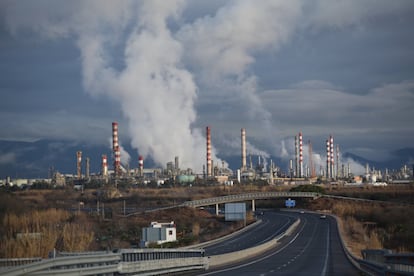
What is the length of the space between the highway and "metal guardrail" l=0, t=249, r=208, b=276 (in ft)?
17.3

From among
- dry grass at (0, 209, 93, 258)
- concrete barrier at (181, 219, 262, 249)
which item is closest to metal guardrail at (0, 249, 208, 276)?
dry grass at (0, 209, 93, 258)

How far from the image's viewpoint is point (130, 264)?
971 inches

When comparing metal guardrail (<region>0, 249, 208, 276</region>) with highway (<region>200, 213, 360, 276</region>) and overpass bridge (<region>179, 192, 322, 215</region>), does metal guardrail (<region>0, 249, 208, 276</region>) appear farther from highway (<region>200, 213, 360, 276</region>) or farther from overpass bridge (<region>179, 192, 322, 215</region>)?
overpass bridge (<region>179, 192, 322, 215</region>)

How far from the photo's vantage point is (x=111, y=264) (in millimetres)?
23422

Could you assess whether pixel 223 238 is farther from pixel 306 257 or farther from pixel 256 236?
pixel 306 257

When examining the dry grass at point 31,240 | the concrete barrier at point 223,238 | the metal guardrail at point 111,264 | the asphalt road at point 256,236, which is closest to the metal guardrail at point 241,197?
the asphalt road at point 256,236

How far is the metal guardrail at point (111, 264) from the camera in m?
18.7

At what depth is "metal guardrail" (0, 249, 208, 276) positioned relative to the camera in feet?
61.4

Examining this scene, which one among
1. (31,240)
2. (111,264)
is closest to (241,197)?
(31,240)

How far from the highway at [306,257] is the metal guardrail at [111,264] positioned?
17.3ft

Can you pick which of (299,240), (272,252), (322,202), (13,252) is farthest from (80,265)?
(322,202)

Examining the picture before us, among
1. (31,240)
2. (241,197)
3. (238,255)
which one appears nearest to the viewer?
(31,240)

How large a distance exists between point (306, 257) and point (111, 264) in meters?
33.3

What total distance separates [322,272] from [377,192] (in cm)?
13528
